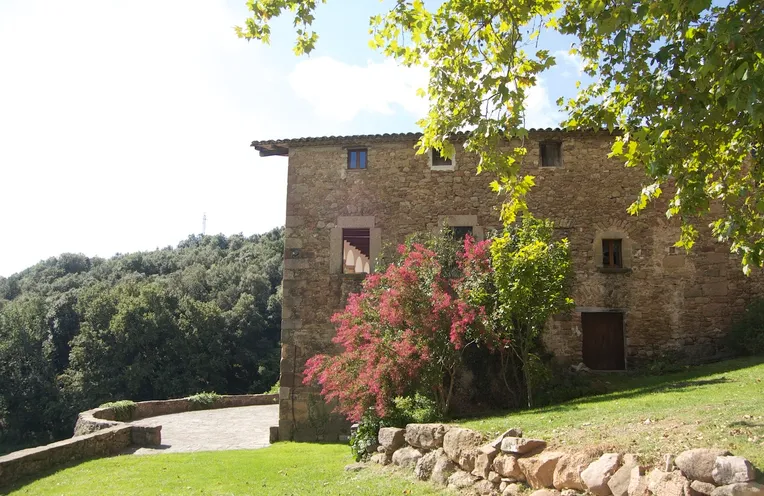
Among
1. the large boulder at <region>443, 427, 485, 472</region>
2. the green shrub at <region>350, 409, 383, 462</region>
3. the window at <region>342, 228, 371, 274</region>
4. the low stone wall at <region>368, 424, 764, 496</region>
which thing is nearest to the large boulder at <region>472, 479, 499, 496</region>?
the low stone wall at <region>368, 424, 764, 496</region>

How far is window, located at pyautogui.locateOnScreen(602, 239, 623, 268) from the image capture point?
559 inches

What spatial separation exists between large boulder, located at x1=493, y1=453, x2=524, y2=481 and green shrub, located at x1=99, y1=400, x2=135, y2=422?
14.1 meters

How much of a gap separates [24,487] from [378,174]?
32.0 feet

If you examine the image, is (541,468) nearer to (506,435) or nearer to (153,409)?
(506,435)

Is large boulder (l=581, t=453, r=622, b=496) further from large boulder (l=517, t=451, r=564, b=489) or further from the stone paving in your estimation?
the stone paving

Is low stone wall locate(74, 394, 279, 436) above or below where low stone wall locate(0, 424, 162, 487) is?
below

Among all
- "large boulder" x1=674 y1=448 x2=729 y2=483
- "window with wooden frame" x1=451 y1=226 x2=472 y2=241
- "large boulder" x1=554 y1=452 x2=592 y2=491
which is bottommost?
"large boulder" x1=554 y1=452 x2=592 y2=491

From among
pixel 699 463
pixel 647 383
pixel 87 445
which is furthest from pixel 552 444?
pixel 87 445

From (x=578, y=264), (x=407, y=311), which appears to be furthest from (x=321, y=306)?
(x=578, y=264)

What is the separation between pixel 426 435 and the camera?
816 cm

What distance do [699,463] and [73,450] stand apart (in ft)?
35.5

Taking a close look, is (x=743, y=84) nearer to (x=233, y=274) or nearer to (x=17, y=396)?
(x=17, y=396)

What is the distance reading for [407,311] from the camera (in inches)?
447

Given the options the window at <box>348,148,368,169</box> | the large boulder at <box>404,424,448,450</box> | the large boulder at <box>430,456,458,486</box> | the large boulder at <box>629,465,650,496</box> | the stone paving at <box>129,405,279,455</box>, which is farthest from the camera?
the window at <box>348,148,368,169</box>
